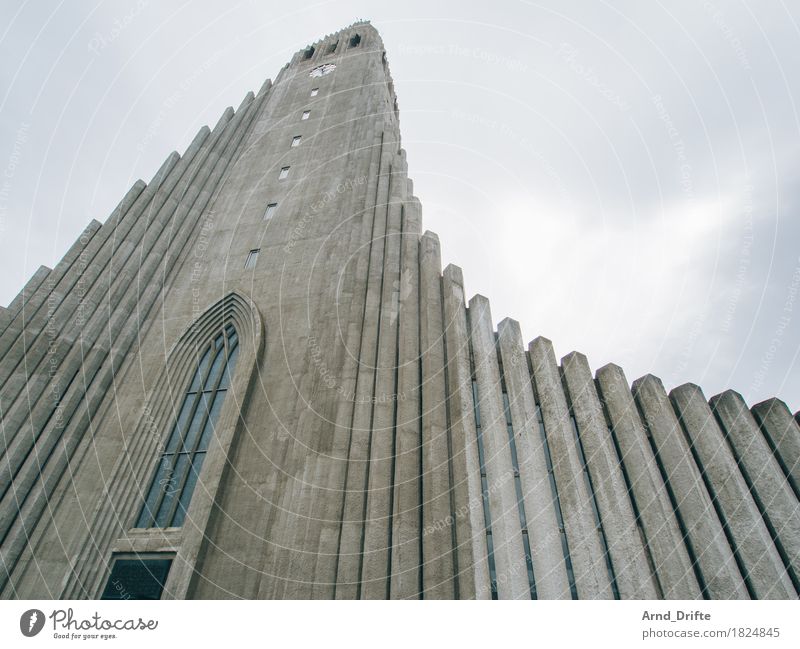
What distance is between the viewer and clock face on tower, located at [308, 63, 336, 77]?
27.8 m

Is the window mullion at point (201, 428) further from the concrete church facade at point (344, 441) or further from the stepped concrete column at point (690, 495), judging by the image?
the stepped concrete column at point (690, 495)

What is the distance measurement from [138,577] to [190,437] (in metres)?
3.65

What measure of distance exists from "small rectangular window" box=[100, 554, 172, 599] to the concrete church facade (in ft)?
0.15

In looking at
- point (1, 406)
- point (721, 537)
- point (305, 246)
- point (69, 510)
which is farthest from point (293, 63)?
point (721, 537)

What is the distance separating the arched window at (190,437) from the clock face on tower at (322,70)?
19521 millimetres

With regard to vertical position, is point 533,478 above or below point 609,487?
above

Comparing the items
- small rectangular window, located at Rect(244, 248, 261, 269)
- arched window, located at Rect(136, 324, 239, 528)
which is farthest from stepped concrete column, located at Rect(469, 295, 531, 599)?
small rectangular window, located at Rect(244, 248, 261, 269)

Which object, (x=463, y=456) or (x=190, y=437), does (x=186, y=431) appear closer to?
(x=190, y=437)

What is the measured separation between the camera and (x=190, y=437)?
13.3 meters

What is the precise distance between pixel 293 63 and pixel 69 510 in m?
29.4

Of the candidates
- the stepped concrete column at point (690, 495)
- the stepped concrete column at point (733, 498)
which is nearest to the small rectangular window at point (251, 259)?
the stepped concrete column at point (690, 495)

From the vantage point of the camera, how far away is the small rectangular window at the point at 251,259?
16.7 metres

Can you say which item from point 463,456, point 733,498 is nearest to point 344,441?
point 463,456
